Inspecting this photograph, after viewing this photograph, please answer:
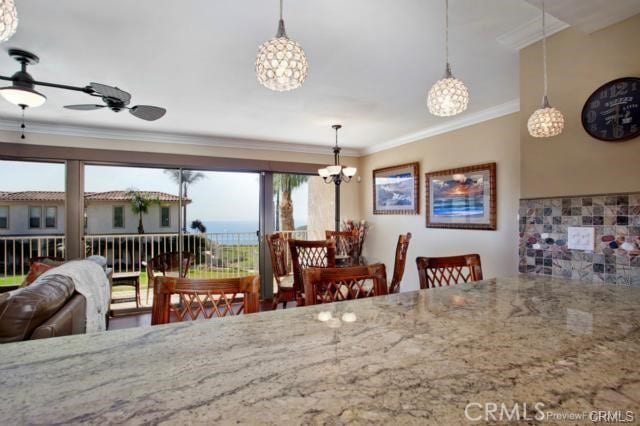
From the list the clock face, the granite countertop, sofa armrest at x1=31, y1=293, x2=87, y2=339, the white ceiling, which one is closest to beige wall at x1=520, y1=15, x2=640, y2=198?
the clock face

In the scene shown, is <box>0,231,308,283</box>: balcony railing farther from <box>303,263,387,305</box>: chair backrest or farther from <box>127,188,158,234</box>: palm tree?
<box>303,263,387,305</box>: chair backrest

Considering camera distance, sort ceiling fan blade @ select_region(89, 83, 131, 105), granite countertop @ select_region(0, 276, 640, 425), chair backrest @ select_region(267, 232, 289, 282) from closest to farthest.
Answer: granite countertop @ select_region(0, 276, 640, 425) < ceiling fan blade @ select_region(89, 83, 131, 105) < chair backrest @ select_region(267, 232, 289, 282)

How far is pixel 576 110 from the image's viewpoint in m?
1.71

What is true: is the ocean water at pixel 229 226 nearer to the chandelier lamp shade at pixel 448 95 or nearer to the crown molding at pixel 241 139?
the crown molding at pixel 241 139

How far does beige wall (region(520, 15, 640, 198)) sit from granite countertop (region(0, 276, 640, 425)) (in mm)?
Result: 759

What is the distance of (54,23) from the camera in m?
1.96

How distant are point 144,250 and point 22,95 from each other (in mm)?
3788

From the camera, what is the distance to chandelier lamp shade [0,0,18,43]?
975mm

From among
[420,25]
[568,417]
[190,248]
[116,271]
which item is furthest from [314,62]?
[116,271]

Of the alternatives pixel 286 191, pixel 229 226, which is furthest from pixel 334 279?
pixel 286 191

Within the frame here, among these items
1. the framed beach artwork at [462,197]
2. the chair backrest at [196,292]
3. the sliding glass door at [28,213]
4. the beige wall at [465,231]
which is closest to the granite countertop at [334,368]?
the chair backrest at [196,292]

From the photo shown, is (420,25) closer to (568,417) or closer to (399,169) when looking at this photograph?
(568,417)

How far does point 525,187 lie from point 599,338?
126 cm

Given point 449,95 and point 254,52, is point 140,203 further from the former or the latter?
point 449,95
